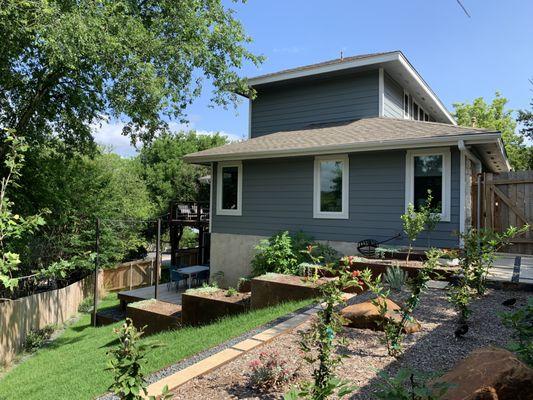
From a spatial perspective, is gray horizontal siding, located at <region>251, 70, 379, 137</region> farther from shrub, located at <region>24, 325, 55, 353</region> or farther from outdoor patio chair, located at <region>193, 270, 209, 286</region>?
shrub, located at <region>24, 325, 55, 353</region>

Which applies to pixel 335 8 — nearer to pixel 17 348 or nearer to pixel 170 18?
pixel 170 18

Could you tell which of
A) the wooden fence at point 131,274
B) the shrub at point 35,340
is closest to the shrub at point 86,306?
the wooden fence at point 131,274

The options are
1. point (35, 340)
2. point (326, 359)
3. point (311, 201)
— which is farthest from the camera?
point (311, 201)

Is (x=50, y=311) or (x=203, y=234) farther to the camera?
(x=203, y=234)

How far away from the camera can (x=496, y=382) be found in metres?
2.03

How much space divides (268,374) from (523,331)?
6.01ft

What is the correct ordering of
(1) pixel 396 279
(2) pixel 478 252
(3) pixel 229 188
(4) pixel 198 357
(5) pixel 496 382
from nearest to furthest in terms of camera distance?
1. (5) pixel 496 382
2. (4) pixel 198 357
3. (2) pixel 478 252
4. (1) pixel 396 279
5. (3) pixel 229 188

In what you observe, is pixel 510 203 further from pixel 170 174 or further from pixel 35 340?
pixel 170 174

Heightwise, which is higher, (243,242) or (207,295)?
(243,242)

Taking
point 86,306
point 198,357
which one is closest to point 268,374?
point 198,357

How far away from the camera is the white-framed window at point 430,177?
799 centimetres

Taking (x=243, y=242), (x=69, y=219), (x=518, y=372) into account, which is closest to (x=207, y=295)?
(x=243, y=242)

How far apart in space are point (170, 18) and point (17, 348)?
938 cm

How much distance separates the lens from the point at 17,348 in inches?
321
